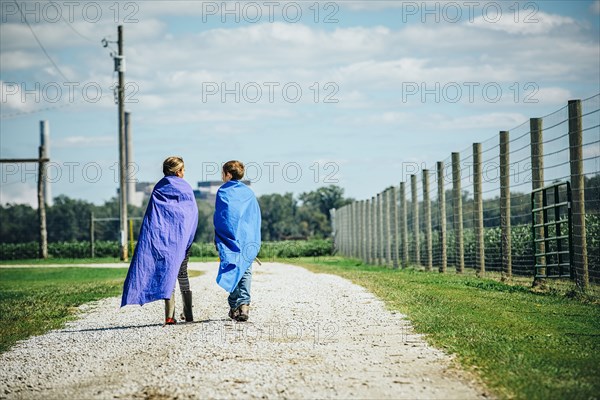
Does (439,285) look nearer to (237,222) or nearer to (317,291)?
(317,291)

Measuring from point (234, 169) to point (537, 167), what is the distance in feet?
17.2

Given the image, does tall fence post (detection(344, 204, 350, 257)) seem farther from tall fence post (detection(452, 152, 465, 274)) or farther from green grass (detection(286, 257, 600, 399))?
green grass (detection(286, 257, 600, 399))

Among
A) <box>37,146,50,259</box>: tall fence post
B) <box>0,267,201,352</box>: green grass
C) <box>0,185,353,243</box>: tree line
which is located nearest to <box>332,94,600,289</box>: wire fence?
<box>0,267,201,352</box>: green grass

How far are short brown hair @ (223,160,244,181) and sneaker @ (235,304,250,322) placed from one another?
1662 mm

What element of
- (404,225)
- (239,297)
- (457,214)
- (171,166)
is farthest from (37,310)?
(404,225)

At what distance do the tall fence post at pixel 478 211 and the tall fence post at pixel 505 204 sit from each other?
1.49 m

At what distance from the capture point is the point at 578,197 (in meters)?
12.1

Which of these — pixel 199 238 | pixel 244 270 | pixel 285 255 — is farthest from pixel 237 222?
pixel 199 238

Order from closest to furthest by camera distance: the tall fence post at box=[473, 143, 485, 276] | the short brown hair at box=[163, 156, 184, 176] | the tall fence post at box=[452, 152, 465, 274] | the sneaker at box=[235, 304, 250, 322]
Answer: the sneaker at box=[235, 304, 250, 322] → the short brown hair at box=[163, 156, 184, 176] → the tall fence post at box=[473, 143, 485, 276] → the tall fence post at box=[452, 152, 465, 274]

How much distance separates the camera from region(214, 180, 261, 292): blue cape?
11336 mm

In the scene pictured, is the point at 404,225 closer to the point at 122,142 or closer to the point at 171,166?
the point at 171,166

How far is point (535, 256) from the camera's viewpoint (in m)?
14.0

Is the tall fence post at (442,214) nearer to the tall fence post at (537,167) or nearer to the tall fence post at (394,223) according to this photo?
the tall fence post at (394,223)

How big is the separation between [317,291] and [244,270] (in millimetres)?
3772
